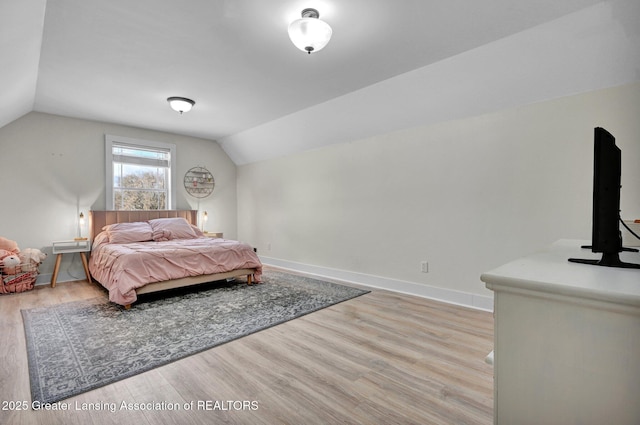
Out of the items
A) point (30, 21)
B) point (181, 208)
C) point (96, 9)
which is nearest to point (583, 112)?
point (96, 9)

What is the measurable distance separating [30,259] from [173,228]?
1.71 m

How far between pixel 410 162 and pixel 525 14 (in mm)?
1869

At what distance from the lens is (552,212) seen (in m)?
2.85

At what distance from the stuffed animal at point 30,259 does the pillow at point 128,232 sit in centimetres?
80

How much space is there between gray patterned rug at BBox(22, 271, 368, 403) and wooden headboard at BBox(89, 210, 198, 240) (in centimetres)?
163

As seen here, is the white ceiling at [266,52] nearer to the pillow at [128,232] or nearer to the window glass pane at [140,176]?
the window glass pane at [140,176]

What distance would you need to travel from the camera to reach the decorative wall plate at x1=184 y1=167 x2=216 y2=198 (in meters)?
5.96

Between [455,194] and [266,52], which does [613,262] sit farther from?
[266,52]

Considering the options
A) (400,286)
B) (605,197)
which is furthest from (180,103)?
(605,197)

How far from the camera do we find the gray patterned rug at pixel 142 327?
2033 mm

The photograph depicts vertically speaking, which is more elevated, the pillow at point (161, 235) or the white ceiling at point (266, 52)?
the white ceiling at point (266, 52)

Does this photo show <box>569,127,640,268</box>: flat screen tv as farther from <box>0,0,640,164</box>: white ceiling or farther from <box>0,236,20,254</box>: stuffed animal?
<box>0,236,20,254</box>: stuffed animal

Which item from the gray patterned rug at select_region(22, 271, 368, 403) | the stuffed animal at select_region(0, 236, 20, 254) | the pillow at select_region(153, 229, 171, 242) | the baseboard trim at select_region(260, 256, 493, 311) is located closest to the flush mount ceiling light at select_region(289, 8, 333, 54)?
the gray patterned rug at select_region(22, 271, 368, 403)

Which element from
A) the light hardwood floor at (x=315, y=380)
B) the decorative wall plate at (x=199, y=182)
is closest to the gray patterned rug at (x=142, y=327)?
the light hardwood floor at (x=315, y=380)
